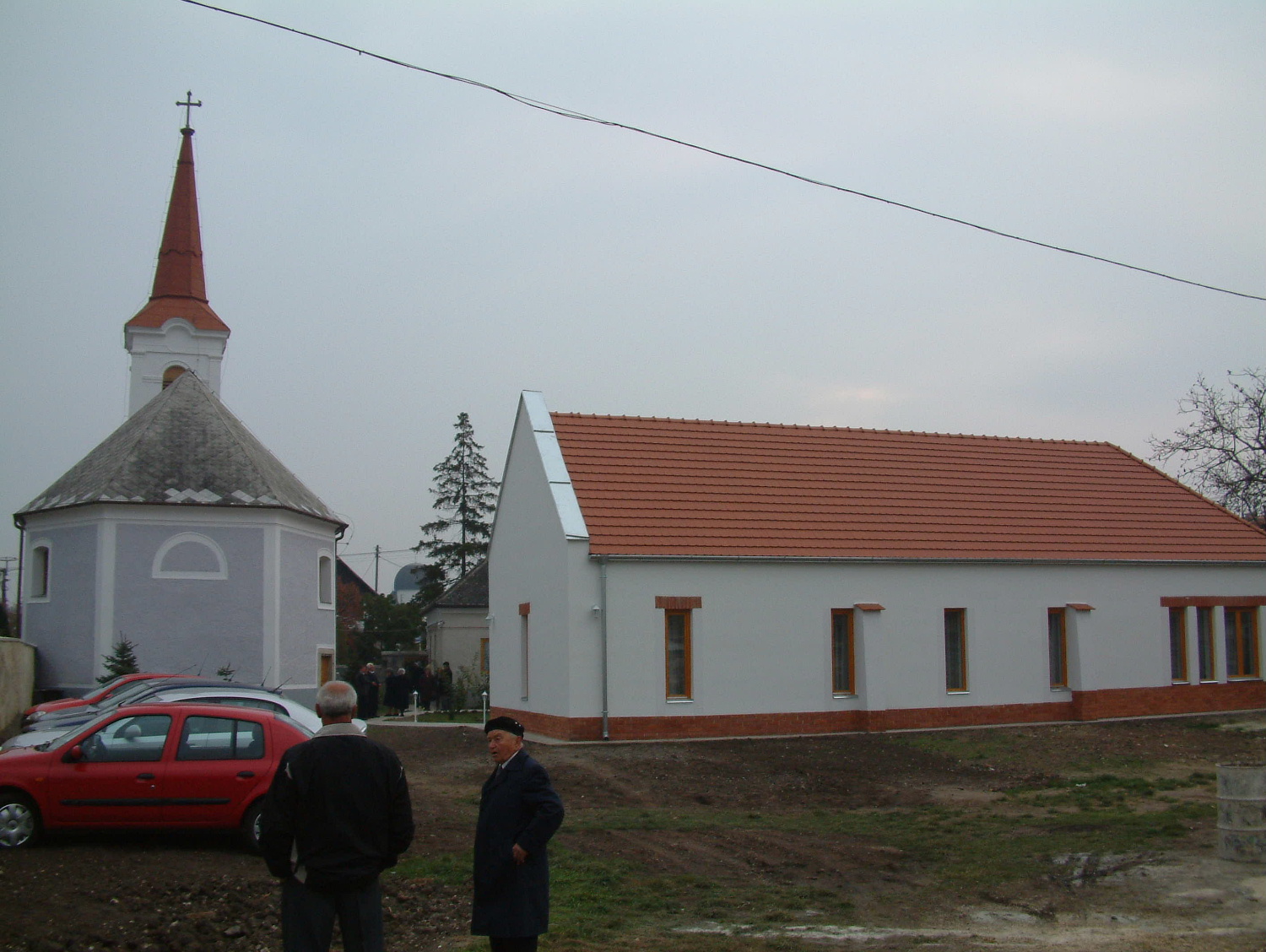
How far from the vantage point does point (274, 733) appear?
460 inches

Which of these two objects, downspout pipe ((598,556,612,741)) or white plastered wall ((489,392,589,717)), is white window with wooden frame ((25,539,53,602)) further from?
downspout pipe ((598,556,612,741))

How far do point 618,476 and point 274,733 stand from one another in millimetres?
14202

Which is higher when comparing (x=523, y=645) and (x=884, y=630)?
(x=884, y=630)

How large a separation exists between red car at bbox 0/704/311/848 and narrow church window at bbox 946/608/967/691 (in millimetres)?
17922

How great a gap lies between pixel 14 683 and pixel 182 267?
2222 centimetres

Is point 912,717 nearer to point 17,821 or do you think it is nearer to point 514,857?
point 17,821

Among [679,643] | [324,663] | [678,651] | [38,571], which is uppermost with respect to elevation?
[38,571]

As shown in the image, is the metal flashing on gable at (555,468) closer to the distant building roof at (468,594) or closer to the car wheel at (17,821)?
the car wheel at (17,821)

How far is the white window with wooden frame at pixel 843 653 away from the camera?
81.7ft

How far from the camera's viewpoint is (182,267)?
137 feet

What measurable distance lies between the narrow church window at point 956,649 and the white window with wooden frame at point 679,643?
643cm

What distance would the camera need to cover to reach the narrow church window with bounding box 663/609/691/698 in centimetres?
2345

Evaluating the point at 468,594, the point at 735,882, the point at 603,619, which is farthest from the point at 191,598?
the point at 735,882

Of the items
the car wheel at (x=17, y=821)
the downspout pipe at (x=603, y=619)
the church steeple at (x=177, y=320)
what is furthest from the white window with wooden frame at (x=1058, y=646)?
the church steeple at (x=177, y=320)
